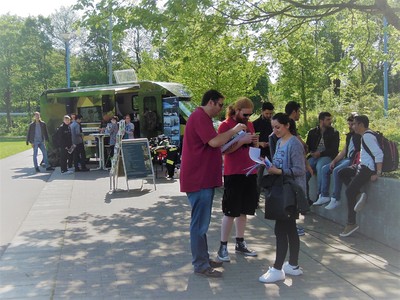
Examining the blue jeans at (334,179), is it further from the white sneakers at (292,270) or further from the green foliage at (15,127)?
the green foliage at (15,127)

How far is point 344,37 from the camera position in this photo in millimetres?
13102

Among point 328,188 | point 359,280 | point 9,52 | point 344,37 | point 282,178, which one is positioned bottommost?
point 359,280

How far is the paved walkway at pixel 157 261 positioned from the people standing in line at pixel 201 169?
10.8 inches

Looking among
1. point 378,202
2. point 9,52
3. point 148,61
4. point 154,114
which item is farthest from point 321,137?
point 9,52

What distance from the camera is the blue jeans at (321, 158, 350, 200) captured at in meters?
7.19

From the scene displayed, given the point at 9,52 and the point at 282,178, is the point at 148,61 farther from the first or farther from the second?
the point at 282,178

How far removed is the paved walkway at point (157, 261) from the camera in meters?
4.67

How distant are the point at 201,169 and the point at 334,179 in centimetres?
300

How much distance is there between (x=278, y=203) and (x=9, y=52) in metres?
49.2

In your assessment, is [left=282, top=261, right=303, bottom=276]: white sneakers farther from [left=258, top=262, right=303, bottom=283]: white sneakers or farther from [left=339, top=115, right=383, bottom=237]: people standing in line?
[left=339, top=115, right=383, bottom=237]: people standing in line

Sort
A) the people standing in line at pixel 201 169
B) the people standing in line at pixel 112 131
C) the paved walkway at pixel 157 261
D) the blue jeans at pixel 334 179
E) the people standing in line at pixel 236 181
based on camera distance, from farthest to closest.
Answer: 1. the people standing in line at pixel 112 131
2. the blue jeans at pixel 334 179
3. the people standing in line at pixel 236 181
4. the people standing in line at pixel 201 169
5. the paved walkway at pixel 157 261

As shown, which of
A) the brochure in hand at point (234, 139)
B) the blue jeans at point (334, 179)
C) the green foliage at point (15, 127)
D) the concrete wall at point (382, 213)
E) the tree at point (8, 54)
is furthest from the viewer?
the green foliage at point (15, 127)

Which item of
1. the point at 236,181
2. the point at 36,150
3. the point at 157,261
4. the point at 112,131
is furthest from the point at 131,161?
the point at 36,150

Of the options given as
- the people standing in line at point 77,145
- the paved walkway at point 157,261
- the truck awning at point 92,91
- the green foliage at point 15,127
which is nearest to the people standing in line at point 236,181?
the paved walkway at point 157,261
